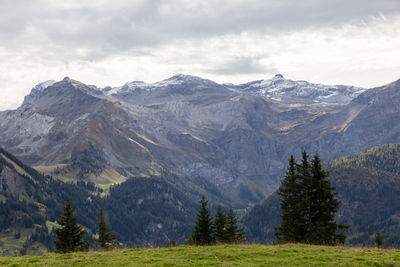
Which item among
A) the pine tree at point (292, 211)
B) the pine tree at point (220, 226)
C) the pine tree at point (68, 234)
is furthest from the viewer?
the pine tree at point (220, 226)

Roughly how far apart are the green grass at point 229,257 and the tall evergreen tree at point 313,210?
41.3 ft

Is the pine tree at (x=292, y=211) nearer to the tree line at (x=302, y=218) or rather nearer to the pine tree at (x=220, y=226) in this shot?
the tree line at (x=302, y=218)

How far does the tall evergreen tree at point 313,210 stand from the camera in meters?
45.7

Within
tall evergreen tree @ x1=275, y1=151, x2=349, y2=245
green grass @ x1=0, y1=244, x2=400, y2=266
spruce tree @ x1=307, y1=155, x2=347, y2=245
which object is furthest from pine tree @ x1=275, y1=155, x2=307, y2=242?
green grass @ x1=0, y1=244, x2=400, y2=266

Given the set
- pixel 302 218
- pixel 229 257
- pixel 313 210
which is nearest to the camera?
pixel 229 257

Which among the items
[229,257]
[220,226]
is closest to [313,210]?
[220,226]

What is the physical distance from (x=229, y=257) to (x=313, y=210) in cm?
2152

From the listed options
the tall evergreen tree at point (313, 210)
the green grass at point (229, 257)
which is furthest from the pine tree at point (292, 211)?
the green grass at point (229, 257)

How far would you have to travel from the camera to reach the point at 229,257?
29.7 meters

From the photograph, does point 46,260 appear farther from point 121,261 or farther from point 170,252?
point 170,252

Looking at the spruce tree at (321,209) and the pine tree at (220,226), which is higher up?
the spruce tree at (321,209)

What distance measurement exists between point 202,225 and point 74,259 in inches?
1020

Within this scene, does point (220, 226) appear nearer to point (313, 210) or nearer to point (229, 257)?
point (313, 210)

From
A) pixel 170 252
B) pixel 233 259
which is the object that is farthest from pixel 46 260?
pixel 233 259
